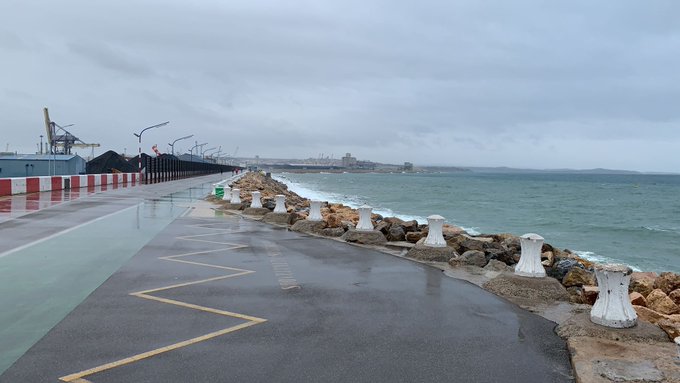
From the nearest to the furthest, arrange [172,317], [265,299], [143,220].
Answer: [172,317] < [265,299] < [143,220]

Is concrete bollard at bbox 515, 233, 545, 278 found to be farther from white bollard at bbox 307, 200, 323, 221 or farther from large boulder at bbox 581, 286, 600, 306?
white bollard at bbox 307, 200, 323, 221

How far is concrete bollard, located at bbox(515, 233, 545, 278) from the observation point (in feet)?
26.0

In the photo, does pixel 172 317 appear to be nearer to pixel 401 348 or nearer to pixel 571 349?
pixel 401 348

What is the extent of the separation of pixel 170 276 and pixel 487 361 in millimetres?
5054

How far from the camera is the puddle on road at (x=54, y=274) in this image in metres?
5.46

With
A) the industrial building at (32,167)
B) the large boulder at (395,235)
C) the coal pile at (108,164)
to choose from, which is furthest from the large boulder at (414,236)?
the coal pile at (108,164)

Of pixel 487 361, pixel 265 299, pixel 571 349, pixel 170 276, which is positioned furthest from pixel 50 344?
pixel 571 349

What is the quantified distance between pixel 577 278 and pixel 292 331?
5800mm

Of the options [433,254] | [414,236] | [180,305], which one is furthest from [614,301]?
[414,236]

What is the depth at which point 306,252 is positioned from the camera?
10.9m

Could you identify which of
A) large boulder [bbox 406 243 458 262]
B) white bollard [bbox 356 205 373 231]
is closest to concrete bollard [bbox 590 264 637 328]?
large boulder [bbox 406 243 458 262]

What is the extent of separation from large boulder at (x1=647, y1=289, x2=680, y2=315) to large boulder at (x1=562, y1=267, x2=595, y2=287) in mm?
893

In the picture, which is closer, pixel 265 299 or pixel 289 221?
pixel 265 299

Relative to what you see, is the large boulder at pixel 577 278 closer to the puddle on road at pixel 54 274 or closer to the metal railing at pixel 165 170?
the puddle on road at pixel 54 274
